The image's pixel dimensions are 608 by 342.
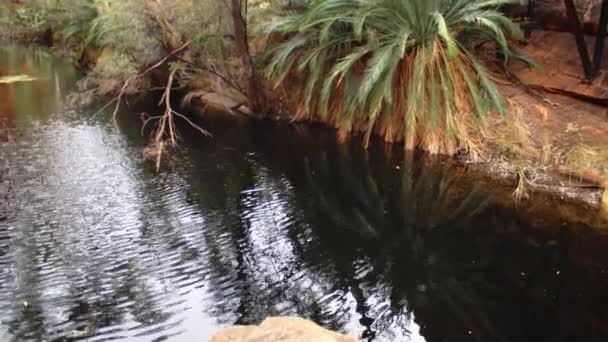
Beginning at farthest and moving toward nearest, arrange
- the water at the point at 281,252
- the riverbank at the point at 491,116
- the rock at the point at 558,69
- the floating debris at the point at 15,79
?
the floating debris at the point at 15,79 < the rock at the point at 558,69 < the riverbank at the point at 491,116 < the water at the point at 281,252

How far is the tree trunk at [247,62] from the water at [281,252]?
2.98 meters

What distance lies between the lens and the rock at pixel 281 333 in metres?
4.22

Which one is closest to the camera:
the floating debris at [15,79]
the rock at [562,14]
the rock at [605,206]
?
the rock at [605,206]

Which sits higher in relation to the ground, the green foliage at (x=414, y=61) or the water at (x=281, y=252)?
the green foliage at (x=414, y=61)

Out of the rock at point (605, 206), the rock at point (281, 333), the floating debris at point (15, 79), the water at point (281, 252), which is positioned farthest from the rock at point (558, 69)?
the floating debris at point (15, 79)

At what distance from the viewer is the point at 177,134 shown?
13.4 metres

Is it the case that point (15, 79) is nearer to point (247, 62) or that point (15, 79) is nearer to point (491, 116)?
point (247, 62)

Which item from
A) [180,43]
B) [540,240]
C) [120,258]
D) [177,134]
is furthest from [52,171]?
[540,240]

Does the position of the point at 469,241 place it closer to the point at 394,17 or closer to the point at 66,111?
the point at 394,17

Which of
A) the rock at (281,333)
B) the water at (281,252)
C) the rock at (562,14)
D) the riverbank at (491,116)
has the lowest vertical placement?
the water at (281,252)

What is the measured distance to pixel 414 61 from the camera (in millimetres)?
10695

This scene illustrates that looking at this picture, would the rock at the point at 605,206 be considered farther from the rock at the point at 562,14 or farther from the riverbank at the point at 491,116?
the rock at the point at 562,14

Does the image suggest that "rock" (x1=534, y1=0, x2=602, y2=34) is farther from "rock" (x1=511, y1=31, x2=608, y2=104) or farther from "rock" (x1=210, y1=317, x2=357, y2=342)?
"rock" (x1=210, y1=317, x2=357, y2=342)

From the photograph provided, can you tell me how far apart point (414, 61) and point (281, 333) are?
7364mm
